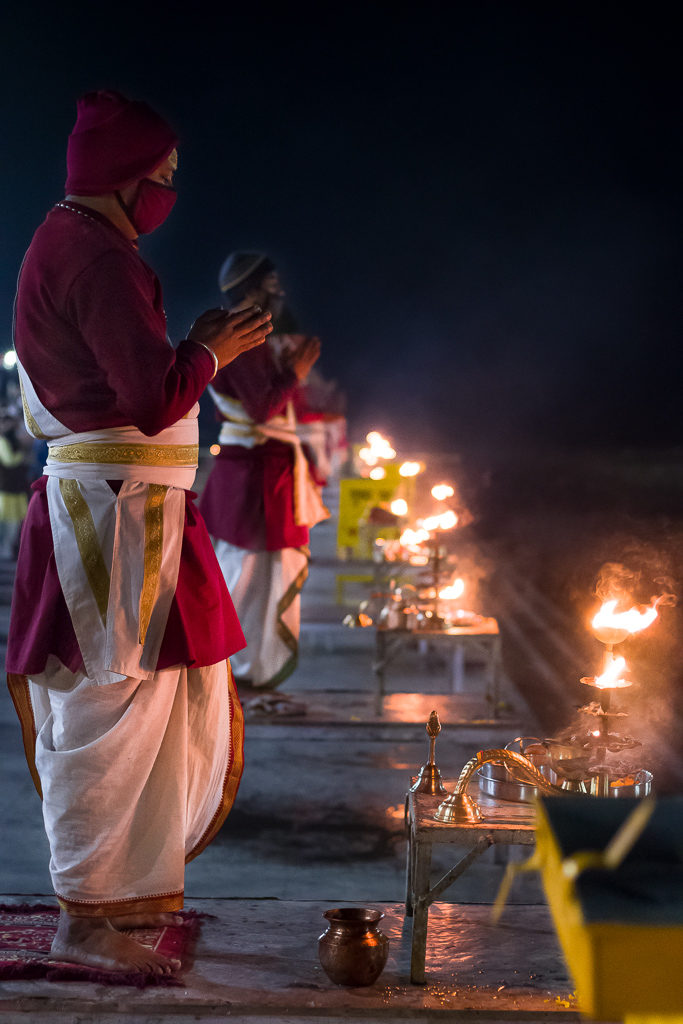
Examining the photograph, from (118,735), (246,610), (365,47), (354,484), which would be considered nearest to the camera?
(118,735)

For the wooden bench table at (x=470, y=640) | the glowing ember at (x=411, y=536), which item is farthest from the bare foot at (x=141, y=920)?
the glowing ember at (x=411, y=536)

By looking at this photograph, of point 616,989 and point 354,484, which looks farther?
point 354,484

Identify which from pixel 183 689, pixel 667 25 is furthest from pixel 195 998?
pixel 667 25

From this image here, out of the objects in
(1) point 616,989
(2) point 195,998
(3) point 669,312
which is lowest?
(2) point 195,998

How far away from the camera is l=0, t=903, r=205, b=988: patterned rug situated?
2303mm

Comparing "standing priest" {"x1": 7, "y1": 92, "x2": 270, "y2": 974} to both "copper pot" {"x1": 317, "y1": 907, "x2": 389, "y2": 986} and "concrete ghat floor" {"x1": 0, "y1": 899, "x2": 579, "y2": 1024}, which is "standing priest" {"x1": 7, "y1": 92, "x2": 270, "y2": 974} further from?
"copper pot" {"x1": 317, "y1": 907, "x2": 389, "y2": 986}

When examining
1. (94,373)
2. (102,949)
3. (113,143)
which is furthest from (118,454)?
(102,949)

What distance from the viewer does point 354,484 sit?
862cm

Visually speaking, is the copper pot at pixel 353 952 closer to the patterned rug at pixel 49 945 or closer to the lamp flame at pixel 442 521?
the patterned rug at pixel 49 945

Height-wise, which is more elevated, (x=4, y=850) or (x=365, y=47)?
(x=365, y=47)

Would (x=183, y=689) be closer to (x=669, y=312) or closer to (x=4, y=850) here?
(x=4, y=850)

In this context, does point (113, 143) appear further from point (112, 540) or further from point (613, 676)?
point (613, 676)

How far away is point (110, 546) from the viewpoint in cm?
240

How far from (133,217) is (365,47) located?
25.8 ft
